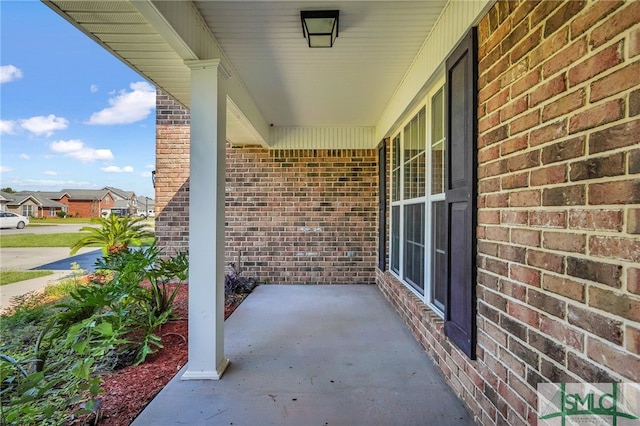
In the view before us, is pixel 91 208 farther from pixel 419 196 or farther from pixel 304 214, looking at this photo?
pixel 419 196

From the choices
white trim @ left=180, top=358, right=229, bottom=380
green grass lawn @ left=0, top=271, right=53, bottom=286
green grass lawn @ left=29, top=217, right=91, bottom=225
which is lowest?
white trim @ left=180, top=358, right=229, bottom=380

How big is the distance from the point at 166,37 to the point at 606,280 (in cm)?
282

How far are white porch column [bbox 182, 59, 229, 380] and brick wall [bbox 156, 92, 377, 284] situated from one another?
3.28 meters

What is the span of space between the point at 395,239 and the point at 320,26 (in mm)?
3190

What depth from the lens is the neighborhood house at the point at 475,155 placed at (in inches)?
40.8

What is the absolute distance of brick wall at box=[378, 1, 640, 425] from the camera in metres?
0.98

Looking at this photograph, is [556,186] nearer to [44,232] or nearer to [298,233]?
[298,233]

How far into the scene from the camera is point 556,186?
4.11ft

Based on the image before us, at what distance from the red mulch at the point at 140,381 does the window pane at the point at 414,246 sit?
2.63 metres

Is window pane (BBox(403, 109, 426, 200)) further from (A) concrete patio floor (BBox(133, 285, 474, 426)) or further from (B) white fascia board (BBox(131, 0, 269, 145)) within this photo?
(B) white fascia board (BBox(131, 0, 269, 145))

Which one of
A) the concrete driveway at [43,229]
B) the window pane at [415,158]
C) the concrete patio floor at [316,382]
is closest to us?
the concrete patio floor at [316,382]

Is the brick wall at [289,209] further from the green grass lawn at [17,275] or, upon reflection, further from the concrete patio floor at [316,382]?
the green grass lawn at [17,275]

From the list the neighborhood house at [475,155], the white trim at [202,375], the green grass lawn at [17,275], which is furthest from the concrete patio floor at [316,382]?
the green grass lawn at [17,275]

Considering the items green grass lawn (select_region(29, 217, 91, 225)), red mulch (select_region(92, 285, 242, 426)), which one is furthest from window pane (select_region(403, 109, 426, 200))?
green grass lawn (select_region(29, 217, 91, 225))
